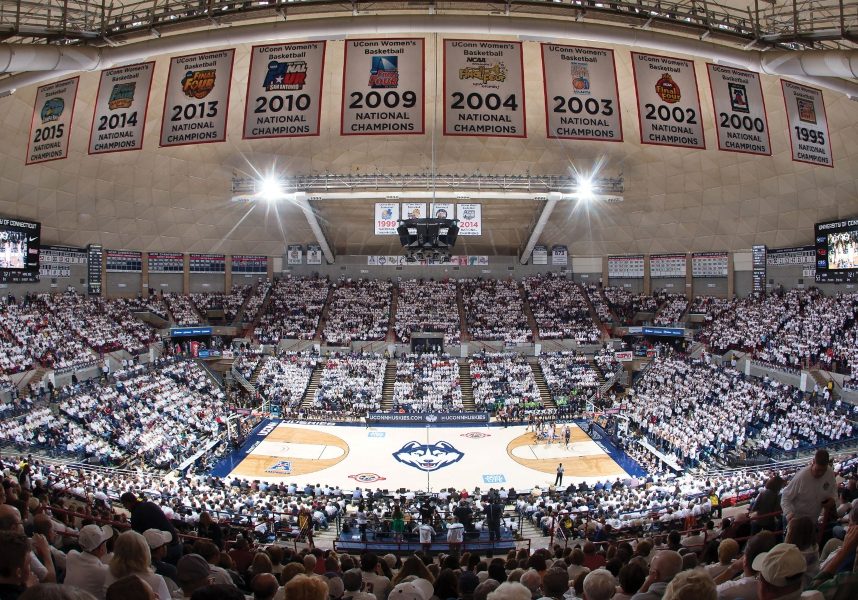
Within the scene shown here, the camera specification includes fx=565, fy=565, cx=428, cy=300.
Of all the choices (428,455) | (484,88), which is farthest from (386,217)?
(484,88)

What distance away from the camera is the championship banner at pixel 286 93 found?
42.2 feet

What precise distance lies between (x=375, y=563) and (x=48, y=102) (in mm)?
14571

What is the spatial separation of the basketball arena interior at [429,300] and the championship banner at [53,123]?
0.09m

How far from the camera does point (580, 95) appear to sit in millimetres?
13188

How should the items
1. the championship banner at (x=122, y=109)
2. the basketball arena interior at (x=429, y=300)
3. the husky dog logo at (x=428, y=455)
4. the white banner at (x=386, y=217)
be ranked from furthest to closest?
the white banner at (x=386, y=217) < the husky dog logo at (x=428, y=455) < the championship banner at (x=122, y=109) < the basketball arena interior at (x=429, y=300)

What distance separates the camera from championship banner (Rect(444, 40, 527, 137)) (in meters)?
12.9

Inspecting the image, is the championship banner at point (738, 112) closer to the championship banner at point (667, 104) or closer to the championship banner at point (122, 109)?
the championship banner at point (667, 104)

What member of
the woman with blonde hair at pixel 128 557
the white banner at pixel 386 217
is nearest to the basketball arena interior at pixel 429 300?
the woman with blonde hair at pixel 128 557

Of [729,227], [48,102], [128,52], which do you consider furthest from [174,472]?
[729,227]

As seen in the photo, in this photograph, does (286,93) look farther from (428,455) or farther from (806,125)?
(428,455)

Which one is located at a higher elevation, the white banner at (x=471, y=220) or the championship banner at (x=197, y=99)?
the white banner at (x=471, y=220)

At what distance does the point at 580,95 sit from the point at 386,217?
24.0m

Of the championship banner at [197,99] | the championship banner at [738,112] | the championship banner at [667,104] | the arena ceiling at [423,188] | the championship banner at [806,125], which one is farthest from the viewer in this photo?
the arena ceiling at [423,188]

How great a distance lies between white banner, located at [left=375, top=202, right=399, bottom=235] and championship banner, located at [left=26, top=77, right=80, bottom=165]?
73.1ft
